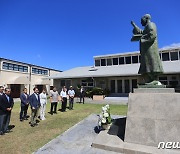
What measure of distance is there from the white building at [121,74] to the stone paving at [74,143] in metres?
10.8

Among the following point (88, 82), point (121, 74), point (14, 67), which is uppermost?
point (14, 67)

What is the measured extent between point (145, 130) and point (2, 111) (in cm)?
557

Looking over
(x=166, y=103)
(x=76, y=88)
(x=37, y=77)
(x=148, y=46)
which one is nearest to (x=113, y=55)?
(x=76, y=88)

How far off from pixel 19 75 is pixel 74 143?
69.9 feet

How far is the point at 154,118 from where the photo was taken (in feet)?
16.3

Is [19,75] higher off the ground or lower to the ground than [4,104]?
higher

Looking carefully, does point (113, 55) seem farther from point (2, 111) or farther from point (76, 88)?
point (2, 111)

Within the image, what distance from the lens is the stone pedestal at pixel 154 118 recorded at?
472 centimetres

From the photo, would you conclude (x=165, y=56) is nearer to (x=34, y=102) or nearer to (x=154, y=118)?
(x=154, y=118)

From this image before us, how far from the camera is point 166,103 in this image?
5059 mm

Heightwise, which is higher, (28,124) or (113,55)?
(113,55)

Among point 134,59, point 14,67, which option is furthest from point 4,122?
point 14,67

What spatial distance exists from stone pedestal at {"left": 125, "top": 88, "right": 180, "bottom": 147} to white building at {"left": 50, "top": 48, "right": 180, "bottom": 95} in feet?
36.0

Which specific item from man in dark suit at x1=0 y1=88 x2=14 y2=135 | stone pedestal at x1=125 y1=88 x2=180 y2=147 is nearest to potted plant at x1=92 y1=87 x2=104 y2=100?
man in dark suit at x1=0 y1=88 x2=14 y2=135
